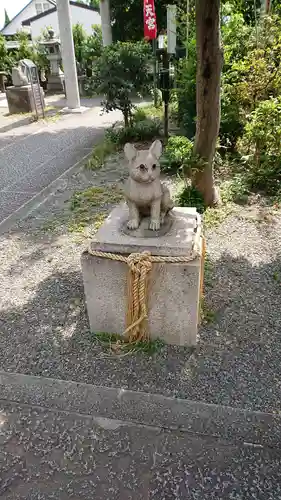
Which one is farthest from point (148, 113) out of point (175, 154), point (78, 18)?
point (78, 18)

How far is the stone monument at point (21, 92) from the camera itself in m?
12.4

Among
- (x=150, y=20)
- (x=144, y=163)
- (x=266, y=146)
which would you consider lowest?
(x=266, y=146)

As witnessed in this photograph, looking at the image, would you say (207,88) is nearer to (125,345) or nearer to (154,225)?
(154,225)

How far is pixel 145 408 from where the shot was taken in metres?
2.38

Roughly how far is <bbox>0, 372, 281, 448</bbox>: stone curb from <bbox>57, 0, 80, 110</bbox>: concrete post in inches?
473

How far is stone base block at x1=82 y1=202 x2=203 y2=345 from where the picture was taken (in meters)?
2.60

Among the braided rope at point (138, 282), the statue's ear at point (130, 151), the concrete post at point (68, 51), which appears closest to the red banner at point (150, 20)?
the concrete post at point (68, 51)

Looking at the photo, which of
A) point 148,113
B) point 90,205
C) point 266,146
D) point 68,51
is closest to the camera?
point 90,205

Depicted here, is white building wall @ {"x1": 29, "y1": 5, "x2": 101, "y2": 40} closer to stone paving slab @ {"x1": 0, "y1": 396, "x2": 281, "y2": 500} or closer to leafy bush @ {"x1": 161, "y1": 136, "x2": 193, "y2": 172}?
leafy bush @ {"x1": 161, "y1": 136, "x2": 193, "y2": 172}

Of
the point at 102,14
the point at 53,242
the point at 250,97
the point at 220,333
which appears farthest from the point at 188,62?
the point at 102,14

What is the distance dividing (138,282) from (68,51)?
11875 mm

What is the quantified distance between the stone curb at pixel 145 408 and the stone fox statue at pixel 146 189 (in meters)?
1.15

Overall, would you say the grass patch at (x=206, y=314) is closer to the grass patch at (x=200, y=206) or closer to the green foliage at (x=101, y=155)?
the grass patch at (x=200, y=206)

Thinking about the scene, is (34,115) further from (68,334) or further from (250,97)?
(68,334)
